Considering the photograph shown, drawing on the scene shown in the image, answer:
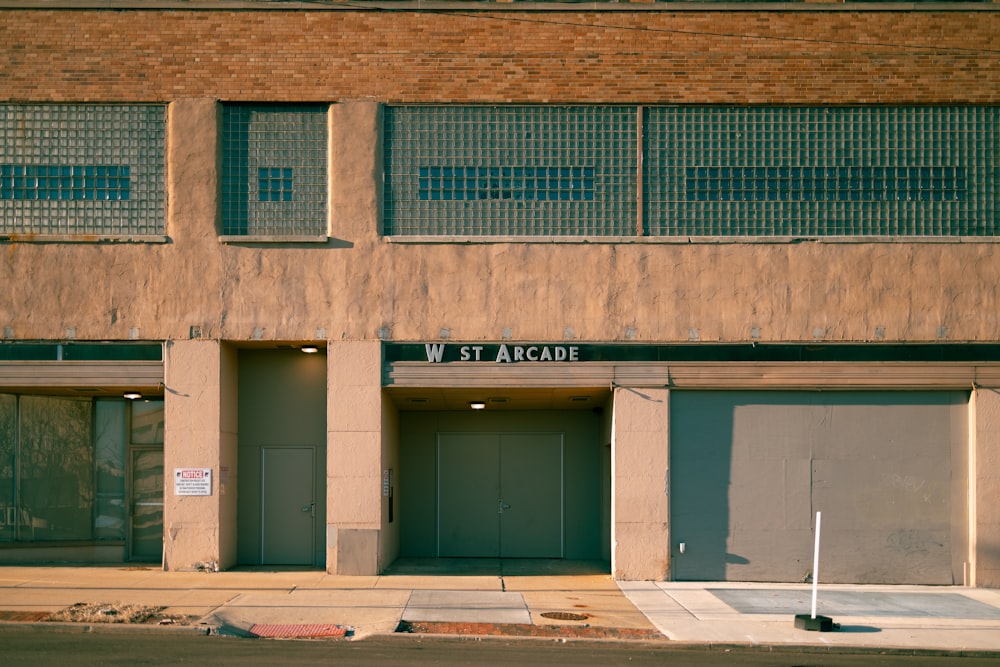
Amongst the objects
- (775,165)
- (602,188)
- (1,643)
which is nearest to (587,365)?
(602,188)

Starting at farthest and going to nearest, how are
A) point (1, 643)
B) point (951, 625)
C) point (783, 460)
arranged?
1. point (783, 460)
2. point (951, 625)
3. point (1, 643)

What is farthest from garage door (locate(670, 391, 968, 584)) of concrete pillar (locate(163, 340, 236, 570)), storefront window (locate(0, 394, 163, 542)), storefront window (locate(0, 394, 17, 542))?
storefront window (locate(0, 394, 17, 542))

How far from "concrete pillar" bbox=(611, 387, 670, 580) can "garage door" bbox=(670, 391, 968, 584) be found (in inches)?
9.1

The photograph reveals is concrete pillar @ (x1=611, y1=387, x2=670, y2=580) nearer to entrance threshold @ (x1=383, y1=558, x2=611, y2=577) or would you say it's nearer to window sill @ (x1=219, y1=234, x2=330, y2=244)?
entrance threshold @ (x1=383, y1=558, x2=611, y2=577)

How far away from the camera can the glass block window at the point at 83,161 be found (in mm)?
18766

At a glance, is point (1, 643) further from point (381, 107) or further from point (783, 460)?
point (783, 460)

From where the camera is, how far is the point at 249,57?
61.5 ft

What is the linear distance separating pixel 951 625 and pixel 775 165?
830cm

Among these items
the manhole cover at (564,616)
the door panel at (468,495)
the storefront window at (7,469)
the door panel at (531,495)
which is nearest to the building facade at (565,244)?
the storefront window at (7,469)

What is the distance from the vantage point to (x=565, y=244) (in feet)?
61.0

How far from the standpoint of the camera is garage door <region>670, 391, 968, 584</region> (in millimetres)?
18188

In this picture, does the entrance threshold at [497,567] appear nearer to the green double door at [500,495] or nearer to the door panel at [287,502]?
the green double door at [500,495]

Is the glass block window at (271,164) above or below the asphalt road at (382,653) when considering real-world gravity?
above

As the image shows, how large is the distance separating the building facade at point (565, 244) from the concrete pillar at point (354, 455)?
0.18 feet
